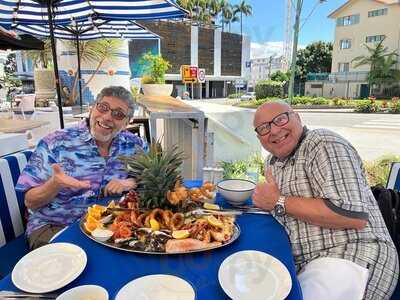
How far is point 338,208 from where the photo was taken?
1.44 m

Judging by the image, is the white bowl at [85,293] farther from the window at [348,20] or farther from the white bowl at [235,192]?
the window at [348,20]

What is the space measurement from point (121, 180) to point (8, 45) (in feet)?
12.2

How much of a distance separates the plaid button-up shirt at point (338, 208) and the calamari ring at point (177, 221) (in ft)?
1.80

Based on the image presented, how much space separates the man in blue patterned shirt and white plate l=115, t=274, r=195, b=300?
35.3 inches

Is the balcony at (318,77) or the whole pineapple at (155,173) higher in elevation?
the balcony at (318,77)

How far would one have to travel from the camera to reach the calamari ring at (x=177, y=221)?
1.51 metres

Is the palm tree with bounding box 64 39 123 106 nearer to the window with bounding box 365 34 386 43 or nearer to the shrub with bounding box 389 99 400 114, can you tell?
the shrub with bounding box 389 99 400 114

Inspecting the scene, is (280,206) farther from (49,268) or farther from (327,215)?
(49,268)

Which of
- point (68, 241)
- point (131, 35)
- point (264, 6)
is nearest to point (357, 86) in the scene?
point (131, 35)

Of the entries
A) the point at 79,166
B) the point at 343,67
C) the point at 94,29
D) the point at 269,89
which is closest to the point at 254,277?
the point at 79,166

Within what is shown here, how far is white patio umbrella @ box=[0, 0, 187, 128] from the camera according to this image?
14.8 ft

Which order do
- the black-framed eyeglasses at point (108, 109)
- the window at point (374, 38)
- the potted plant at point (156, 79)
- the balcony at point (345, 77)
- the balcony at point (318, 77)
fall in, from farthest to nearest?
1. the balcony at point (318, 77)
2. the balcony at point (345, 77)
3. the window at point (374, 38)
4. the potted plant at point (156, 79)
5. the black-framed eyeglasses at point (108, 109)

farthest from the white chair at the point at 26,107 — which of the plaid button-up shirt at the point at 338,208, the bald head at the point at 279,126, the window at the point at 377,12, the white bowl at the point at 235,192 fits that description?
the window at the point at 377,12

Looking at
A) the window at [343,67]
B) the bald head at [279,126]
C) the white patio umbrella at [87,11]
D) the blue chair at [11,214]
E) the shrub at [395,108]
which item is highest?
the window at [343,67]
